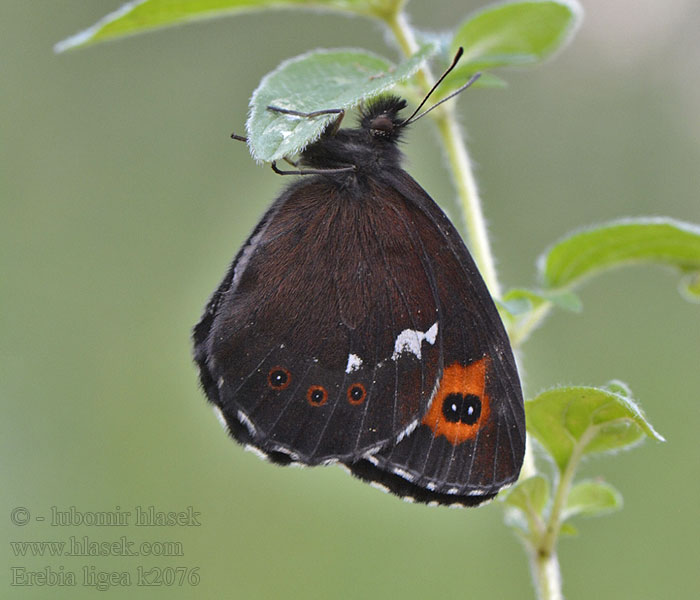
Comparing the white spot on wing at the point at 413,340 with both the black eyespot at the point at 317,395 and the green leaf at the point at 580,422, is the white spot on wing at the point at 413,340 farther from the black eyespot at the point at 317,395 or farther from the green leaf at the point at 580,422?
the green leaf at the point at 580,422

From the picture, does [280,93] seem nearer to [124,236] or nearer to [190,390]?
[190,390]

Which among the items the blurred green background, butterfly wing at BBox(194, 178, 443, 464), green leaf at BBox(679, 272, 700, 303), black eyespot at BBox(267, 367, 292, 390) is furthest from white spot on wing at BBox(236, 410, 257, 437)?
the blurred green background

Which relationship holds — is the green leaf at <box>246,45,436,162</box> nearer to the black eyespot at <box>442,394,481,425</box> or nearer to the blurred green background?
the black eyespot at <box>442,394,481,425</box>

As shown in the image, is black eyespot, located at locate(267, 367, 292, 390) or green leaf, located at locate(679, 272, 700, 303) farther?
green leaf, located at locate(679, 272, 700, 303)

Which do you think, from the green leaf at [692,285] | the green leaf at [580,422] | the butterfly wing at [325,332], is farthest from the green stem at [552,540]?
the green leaf at [692,285]

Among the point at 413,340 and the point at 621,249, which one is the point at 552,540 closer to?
the point at 413,340
